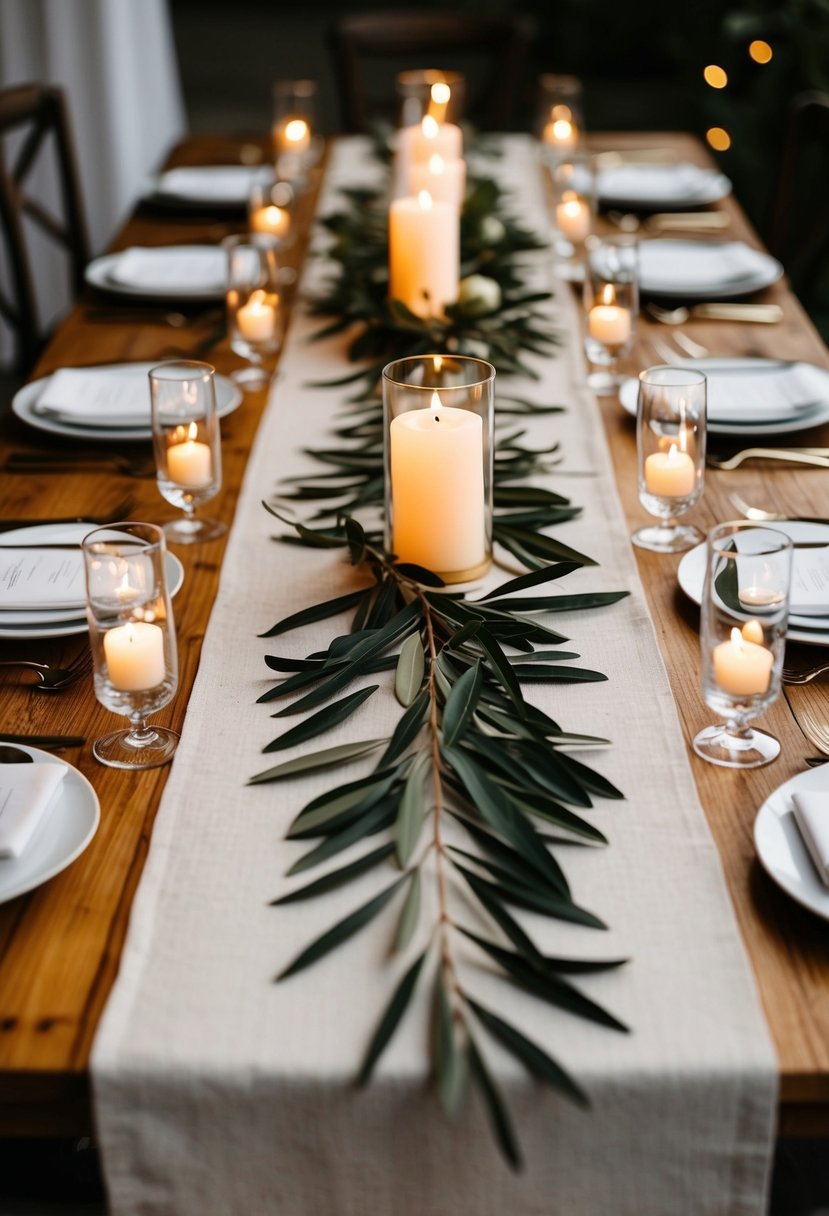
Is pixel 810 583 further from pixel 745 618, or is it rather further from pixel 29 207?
pixel 29 207

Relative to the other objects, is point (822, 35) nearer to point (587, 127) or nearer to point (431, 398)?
point (587, 127)

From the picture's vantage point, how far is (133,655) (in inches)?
35.4

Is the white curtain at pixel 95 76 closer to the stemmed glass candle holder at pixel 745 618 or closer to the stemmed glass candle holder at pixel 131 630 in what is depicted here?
the stemmed glass candle holder at pixel 131 630

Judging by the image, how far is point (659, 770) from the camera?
895 mm

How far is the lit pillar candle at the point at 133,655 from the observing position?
897 millimetres

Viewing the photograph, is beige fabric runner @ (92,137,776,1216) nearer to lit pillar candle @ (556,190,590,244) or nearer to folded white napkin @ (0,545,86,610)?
folded white napkin @ (0,545,86,610)

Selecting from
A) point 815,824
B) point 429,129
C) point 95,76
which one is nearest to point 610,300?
point 429,129

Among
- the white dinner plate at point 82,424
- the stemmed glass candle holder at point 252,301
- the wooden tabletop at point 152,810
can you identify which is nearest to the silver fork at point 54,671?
the wooden tabletop at point 152,810

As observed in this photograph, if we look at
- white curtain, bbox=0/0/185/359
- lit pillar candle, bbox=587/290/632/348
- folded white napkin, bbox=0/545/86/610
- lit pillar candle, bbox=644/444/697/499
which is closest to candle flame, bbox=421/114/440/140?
lit pillar candle, bbox=587/290/632/348

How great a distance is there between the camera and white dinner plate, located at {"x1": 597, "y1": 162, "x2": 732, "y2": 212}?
2348mm

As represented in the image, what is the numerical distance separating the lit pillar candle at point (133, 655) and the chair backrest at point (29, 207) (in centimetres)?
150

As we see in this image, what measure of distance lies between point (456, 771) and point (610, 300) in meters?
0.90

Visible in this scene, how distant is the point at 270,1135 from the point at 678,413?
772 mm

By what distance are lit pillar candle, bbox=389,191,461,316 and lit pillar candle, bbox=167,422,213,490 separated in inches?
20.0
